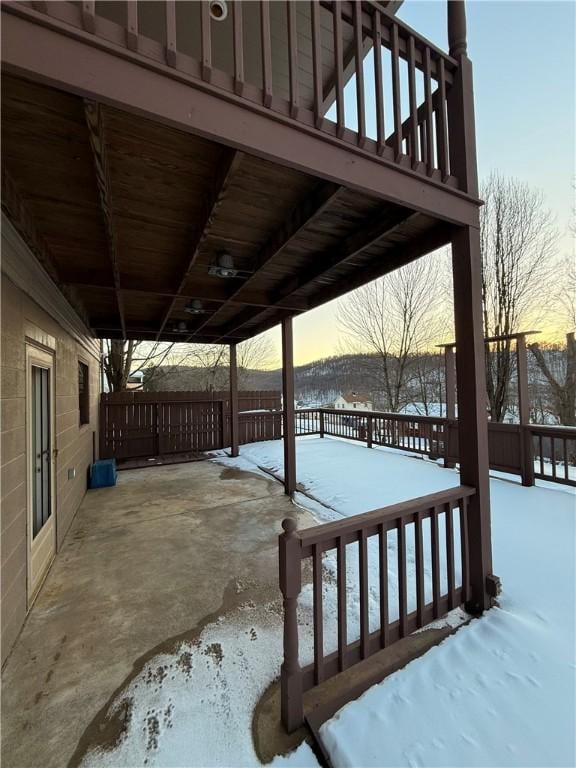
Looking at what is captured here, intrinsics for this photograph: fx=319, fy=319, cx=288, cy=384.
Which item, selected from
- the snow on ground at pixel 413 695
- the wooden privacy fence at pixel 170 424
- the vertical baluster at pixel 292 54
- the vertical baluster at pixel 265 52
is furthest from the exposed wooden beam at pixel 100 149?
the wooden privacy fence at pixel 170 424

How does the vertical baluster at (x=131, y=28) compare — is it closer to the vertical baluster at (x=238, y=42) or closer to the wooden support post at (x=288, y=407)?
the vertical baluster at (x=238, y=42)

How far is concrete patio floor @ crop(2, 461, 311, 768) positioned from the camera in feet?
5.00

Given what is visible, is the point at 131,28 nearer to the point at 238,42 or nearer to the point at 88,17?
the point at 88,17

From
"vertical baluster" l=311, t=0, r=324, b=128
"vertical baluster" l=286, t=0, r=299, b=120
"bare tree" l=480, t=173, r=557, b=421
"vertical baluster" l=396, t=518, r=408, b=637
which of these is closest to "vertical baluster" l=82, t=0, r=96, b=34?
"vertical baluster" l=286, t=0, r=299, b=120

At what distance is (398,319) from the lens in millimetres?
10484

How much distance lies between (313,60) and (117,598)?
3642 millimetres

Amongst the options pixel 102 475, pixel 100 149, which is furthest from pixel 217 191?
pixel 102 475

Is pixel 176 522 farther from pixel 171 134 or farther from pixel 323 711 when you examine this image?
pixel 171 134

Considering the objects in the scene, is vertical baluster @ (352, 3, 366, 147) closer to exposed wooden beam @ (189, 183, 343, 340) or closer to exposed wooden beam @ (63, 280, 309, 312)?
exposed wooden beam @ (189, 183, 343, 340)

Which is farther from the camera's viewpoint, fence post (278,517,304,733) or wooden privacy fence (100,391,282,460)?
wooden privacy fence (100,391,282,460)

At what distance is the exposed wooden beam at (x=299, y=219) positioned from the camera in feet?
6.51

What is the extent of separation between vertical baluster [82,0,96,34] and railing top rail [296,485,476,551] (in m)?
A: 2.19

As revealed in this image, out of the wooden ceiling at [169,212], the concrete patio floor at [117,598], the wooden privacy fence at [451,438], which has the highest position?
the wooden ceiling at [169,212]

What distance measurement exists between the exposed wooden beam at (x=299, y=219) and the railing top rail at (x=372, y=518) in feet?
6.21
